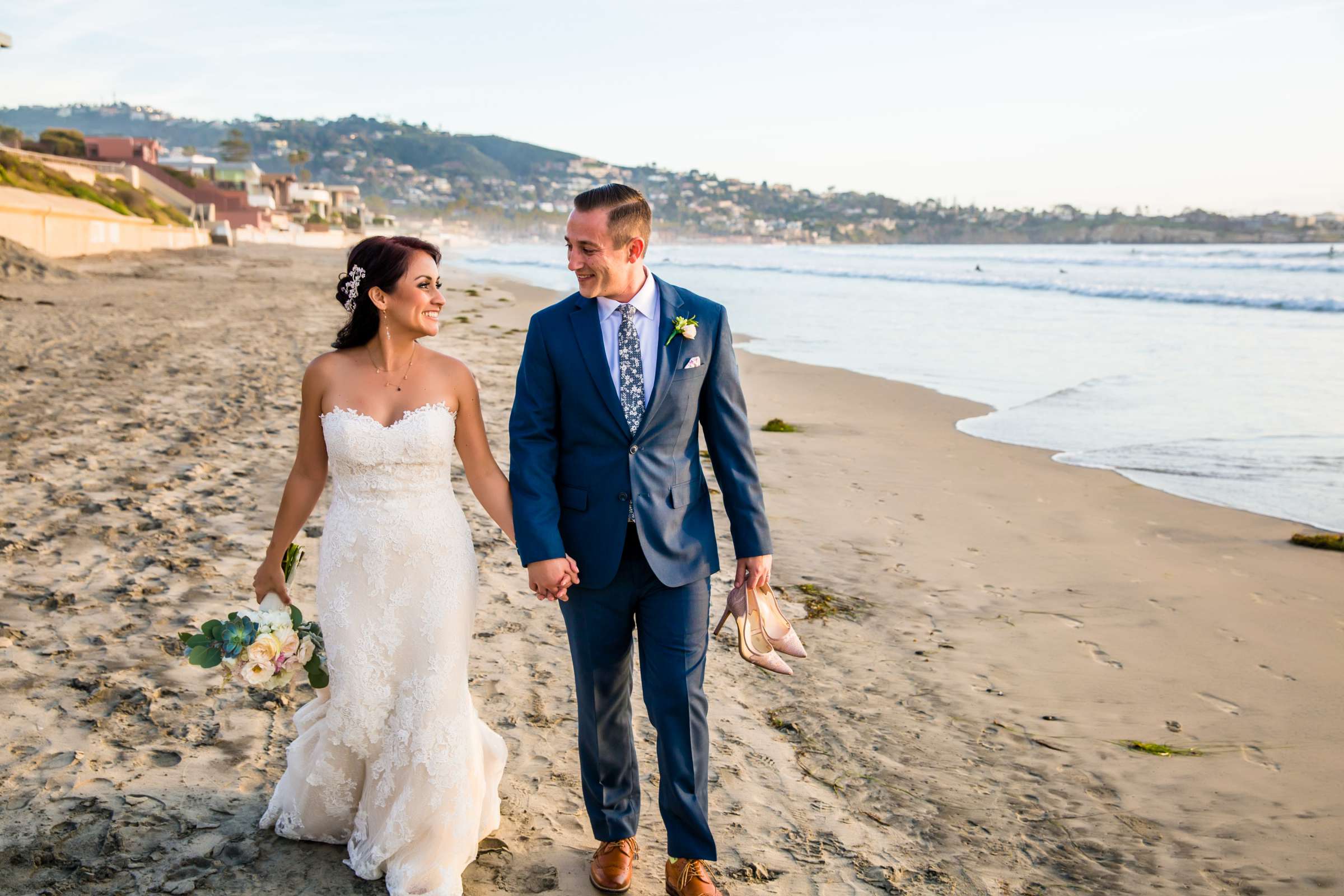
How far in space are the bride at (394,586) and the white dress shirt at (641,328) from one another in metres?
0.44

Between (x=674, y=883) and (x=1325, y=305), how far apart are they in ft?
97.1

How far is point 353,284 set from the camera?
296 cm

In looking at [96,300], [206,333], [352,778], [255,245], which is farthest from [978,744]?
[255,245]

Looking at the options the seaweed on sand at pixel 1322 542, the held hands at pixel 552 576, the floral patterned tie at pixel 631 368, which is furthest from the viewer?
the seaweed on sand at pixel 1322 542

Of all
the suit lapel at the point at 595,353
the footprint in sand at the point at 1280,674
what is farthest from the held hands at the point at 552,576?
the footprint in sand at the point at 1280,674

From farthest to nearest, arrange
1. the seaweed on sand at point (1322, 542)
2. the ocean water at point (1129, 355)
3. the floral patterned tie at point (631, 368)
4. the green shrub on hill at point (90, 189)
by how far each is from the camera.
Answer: the green shrub on hill at point (90, 189) → the ocean water at point (1129, 355) → the seaweed on sand at point (1322, 542) → the floral patterned tie at point (631, 368)

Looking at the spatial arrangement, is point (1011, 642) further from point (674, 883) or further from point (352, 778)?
point (352, 778)

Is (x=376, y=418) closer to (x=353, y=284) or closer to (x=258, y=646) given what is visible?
(x=353, y=284)

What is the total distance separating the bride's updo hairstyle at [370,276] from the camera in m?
2.93

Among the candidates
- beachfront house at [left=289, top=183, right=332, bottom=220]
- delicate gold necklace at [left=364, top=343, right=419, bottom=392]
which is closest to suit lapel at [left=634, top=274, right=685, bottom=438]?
delicate gold necklace at [left=364, top=343, right=419, bottom=392]

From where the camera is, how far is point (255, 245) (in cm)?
6019

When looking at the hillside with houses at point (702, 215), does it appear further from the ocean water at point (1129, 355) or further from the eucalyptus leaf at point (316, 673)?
the eucalyptus leaf at point (316, 673)

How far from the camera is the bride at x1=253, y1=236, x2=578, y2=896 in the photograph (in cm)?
290

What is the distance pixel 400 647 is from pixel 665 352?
3.61 feet
